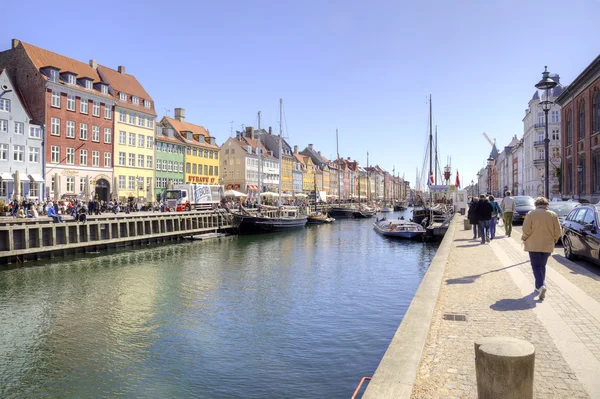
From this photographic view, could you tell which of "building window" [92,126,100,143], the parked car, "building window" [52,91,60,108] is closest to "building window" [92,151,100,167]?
"building window" [92,126,100,143]

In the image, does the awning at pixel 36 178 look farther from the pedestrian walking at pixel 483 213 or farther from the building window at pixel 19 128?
the pedestrian walking at pixel 483 213

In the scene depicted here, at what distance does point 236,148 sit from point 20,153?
1919 inches

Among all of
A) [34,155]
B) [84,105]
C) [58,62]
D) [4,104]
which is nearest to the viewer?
[4,104]

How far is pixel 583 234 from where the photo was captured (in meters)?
13.4

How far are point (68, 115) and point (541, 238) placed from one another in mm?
50553

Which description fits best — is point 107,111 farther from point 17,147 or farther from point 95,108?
point 17,147

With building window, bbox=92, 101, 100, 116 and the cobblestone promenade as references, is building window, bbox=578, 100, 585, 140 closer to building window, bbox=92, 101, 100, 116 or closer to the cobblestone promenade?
the cobblestone promenade

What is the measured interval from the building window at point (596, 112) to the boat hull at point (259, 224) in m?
30.4

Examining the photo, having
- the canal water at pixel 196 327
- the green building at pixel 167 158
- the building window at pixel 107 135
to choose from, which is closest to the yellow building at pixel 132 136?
the building window at pixel 107 135

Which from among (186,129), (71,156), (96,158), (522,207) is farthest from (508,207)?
(186,129)

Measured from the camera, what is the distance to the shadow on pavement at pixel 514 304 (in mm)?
8781

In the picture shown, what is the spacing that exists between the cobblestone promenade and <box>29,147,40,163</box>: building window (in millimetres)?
43666

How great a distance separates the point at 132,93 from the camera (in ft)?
199

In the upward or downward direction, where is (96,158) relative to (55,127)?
downward
